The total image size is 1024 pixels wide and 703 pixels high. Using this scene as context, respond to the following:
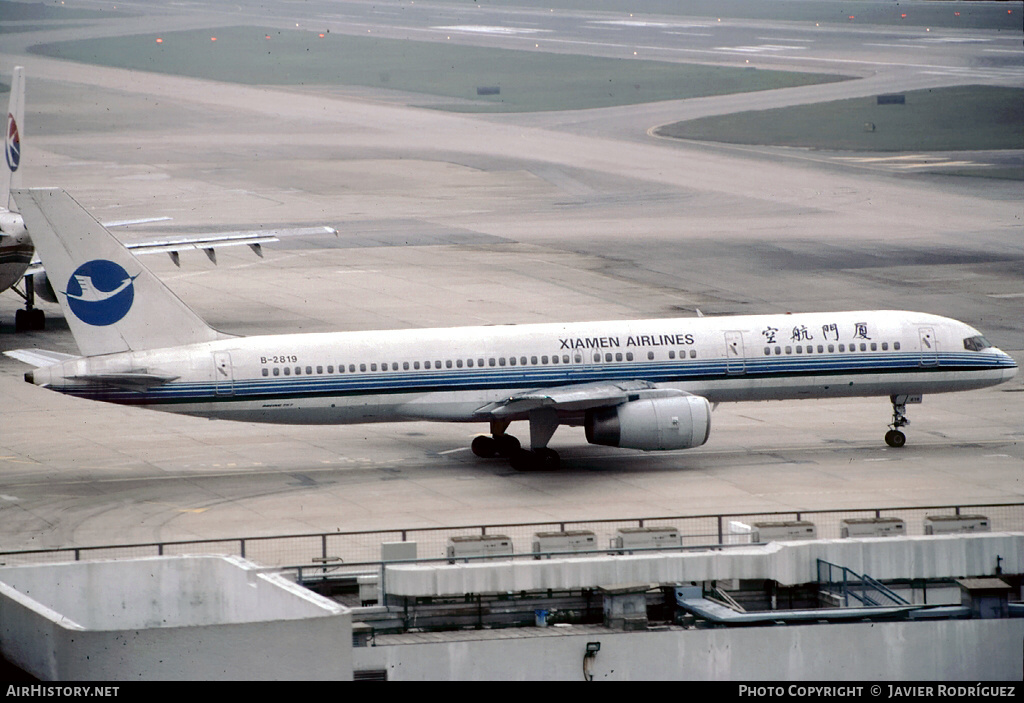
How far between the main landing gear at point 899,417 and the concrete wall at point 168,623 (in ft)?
93.9

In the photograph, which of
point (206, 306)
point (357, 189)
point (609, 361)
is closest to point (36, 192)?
point (609, 361)

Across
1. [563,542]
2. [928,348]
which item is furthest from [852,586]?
[928,348]

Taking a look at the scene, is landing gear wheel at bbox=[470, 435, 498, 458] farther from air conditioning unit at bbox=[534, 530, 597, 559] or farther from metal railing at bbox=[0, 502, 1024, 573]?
air conditioning unit at bbox=[534, 530, 597, 559]

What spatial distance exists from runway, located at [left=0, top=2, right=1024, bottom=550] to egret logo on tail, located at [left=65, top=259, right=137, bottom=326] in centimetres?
508

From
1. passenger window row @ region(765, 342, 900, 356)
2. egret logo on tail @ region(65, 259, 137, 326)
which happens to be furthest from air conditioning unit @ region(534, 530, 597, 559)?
egret logo on tail @ region(65, 259, 137, 326)

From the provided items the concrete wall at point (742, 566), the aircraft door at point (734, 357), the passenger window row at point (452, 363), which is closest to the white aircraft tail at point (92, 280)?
the passenger window row at point (452, 363)

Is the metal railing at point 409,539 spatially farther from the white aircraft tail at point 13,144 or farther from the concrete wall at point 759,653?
the white aircraft tail at point 13,144

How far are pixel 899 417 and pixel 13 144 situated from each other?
39894 millimetres

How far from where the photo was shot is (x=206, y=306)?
3093 inches

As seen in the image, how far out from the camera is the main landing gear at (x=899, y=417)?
52812 millimetres

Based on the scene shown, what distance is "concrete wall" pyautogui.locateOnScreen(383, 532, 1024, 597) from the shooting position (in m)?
30.2

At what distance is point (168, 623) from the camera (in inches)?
1208

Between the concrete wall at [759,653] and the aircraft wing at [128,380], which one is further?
the aircraft wing at [128,380]

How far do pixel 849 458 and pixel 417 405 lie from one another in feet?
45.0
